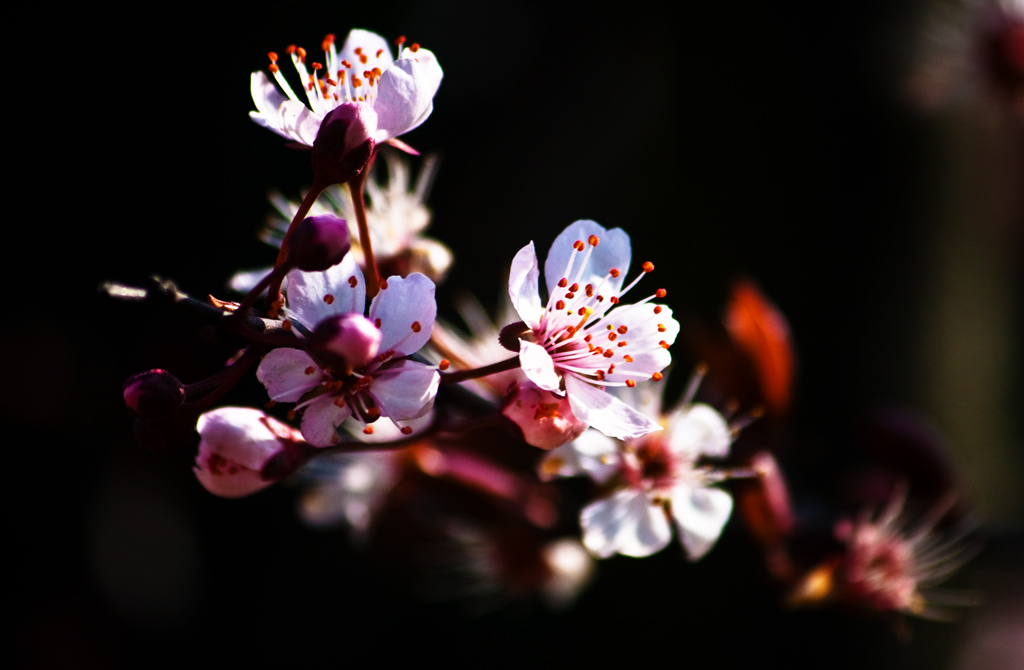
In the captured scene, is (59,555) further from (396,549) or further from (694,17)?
(694,17)

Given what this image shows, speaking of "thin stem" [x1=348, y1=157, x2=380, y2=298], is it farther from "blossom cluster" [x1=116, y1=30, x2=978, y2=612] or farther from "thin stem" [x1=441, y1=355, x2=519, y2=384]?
"thin stem" [x1=441, y1=355, x2=519, y2=384]

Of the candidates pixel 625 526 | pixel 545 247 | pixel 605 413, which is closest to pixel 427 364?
pixel 605 413

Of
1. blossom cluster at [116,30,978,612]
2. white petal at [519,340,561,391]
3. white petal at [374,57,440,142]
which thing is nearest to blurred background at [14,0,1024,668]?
blossom cluster at [116,30,978,612]

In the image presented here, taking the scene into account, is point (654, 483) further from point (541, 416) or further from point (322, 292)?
point (322, 292)

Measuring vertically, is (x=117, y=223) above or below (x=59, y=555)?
above

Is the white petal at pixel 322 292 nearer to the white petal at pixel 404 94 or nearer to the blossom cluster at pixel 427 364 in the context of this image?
the blossom cluster at pixel 427 364

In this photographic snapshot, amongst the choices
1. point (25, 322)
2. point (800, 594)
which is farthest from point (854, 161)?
point (25, 322)
